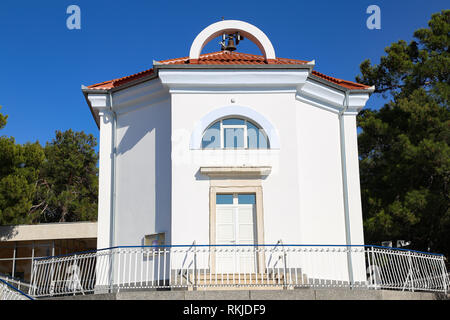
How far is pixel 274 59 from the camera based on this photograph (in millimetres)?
14719

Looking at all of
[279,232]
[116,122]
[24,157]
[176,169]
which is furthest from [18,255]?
[279,232]

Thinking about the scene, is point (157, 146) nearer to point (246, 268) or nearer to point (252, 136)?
point (252, 136)

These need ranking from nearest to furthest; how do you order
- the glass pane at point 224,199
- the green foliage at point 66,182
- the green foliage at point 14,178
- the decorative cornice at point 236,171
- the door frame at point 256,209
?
the door frame at point 256,209 < the decorative cornice at point 236,171 < the glass pane at point 224,199 < the green foliage at point 14,178 < the green foliage at point 66,182

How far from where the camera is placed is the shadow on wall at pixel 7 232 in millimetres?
22484

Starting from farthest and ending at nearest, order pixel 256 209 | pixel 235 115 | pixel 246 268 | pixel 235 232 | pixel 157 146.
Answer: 1. pixel 157 146
2. pixel 235 115
3. pixel 256 209
4. pixel 235 232
5. pixel 246 268

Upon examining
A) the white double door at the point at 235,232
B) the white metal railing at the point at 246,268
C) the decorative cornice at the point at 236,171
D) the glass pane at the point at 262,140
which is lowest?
the white metal railing at the point at 246,268

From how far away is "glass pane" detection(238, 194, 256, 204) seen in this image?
44.1 feet

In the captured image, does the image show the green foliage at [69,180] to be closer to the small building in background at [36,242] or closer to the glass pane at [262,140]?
the small building in background at [36,242]

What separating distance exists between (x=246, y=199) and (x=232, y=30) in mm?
5150

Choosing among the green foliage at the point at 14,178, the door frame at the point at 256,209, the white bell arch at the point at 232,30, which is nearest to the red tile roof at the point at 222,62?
the white bell arch at the point at 232,30

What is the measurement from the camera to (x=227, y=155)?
13594mm

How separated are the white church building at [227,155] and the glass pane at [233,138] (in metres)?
0.03

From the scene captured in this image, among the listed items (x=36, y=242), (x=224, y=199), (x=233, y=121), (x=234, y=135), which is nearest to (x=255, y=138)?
(x=234, y=135)

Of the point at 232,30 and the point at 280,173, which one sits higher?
the point at 232,30
